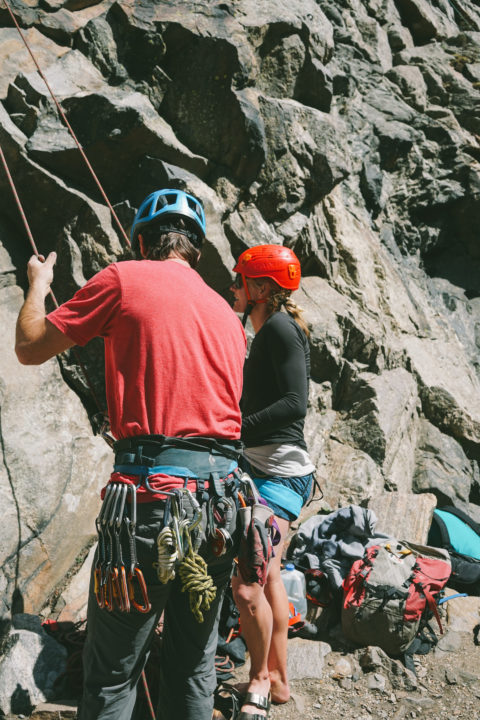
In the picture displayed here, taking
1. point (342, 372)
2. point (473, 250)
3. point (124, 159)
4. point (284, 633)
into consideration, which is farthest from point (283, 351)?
point (473, 250)

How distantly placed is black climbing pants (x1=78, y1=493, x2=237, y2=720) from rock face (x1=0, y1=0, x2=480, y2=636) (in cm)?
239

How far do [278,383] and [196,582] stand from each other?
170 centimetres

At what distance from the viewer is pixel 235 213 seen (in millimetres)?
7117

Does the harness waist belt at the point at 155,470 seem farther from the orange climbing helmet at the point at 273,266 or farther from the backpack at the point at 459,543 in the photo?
the backpack at the point at 459,543

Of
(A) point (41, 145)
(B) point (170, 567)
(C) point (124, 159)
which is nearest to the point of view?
(B) point (170, 567)

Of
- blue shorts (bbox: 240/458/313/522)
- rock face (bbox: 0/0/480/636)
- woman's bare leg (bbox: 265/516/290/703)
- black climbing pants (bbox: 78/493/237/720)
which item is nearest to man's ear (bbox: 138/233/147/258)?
black climbing pants (bbox: 78/493/237/720)

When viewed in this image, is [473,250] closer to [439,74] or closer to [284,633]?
[439,74]

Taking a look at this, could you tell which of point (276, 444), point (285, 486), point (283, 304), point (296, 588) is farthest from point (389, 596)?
point (283, 304)

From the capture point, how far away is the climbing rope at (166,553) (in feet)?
7.45

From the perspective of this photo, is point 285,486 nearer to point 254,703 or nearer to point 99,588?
point 254,703

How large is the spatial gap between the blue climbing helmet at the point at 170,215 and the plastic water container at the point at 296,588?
3.39m

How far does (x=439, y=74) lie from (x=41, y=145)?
1190 centimetres

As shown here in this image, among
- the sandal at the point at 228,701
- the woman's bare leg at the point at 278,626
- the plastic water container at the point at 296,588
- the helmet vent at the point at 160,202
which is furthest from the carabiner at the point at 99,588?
the plastic water container at the point at 296,588

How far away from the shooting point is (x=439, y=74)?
13.9m
